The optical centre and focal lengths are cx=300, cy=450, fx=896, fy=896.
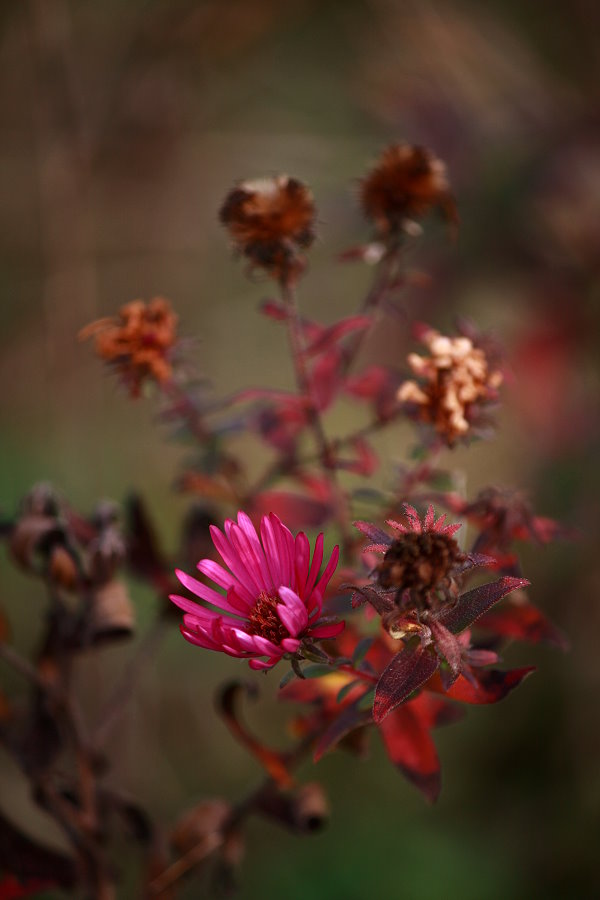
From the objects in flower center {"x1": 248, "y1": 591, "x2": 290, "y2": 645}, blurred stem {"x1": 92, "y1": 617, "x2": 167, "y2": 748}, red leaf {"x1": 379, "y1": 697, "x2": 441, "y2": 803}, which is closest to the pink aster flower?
flower center {"x1": 248, "y1": 591, "x2": 290, "y2": 645}

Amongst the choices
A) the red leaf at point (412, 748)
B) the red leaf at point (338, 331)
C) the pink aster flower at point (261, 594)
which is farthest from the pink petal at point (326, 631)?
the red leaf at point (338, 331)

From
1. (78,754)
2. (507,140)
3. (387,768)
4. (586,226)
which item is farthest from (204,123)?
(78,754)

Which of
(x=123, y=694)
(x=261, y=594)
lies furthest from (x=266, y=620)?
(x=123, y=694)

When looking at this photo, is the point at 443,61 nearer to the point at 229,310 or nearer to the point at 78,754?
the point at 229,310

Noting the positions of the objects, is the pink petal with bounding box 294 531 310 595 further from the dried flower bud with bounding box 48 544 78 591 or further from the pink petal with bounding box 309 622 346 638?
the dried flower bud with bounding box 48 544 78 591

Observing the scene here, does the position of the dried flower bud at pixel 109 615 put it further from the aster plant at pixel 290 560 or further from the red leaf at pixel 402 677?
the red leaf at pixel 402 677

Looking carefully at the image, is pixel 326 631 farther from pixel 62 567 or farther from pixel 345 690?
pixel 62 567
